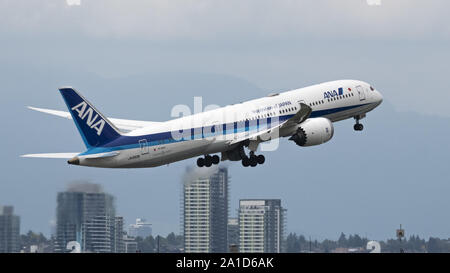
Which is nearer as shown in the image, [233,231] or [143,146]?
[143,146]

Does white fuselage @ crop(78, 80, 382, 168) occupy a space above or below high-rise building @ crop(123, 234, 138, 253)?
above

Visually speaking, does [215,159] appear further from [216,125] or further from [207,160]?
[216,125]

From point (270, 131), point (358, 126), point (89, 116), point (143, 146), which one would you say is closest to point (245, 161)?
point (270, 131)

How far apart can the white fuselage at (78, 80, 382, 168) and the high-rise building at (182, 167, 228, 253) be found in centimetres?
6695

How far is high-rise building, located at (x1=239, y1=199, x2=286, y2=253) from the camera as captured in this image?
571 feet

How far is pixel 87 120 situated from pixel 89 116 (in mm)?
311

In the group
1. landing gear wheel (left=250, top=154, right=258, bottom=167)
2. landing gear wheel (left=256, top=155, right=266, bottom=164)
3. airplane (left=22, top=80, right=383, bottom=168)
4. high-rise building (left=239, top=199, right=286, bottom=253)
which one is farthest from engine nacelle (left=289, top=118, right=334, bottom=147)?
high-rise building (left=239, top=199, right=286, bottom=253)

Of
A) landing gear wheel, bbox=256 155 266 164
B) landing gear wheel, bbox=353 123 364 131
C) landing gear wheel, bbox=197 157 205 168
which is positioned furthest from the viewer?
landing gear wheel, bbox=353 123 364 131

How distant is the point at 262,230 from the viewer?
6890 inches

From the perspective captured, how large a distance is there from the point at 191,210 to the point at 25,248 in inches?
2005

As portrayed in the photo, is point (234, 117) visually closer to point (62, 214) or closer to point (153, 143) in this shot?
point (153, 143)

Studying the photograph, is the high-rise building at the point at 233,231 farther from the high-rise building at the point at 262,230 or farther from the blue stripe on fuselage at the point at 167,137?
the blue stripe on fuselage at the point at 167,137

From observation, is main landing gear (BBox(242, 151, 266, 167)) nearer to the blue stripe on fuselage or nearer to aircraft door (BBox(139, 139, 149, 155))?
the blue stripe on fuselage
